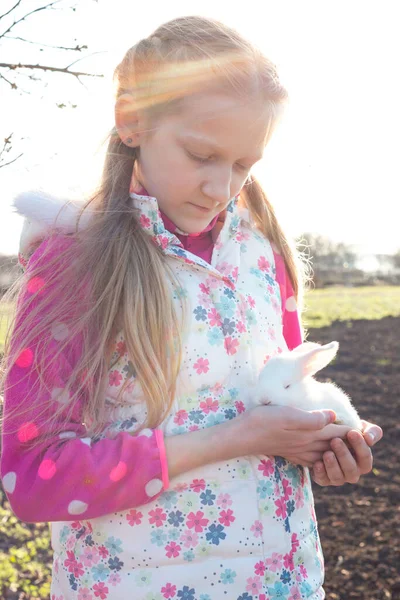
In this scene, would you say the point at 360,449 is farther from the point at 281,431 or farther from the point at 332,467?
the point at 281,431

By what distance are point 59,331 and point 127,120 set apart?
66 cm

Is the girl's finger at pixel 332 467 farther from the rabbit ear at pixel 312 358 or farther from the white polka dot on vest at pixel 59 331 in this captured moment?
the white polka dot on vest at pixel 59 331

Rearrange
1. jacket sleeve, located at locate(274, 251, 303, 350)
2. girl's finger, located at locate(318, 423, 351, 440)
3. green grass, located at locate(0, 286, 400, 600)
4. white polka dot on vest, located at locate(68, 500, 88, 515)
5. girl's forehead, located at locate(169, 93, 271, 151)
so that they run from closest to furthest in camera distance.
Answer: white polka dot on vest, located at locate(68, 500, 88, 515), girl's forehead, located at locate(169, 93, 271, 151), girl's finger, located at locate(318, 423, 351, 440), jacket sleeve, located at locate(274, 251, 303, 350), green grass, located at locate(0, 286, 400, 600)

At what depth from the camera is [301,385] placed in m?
2.07

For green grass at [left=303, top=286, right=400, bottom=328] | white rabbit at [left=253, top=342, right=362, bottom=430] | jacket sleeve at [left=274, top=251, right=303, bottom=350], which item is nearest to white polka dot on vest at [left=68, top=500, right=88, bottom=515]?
white rabbit at [left=253, top=342, right=362, bottom=430]

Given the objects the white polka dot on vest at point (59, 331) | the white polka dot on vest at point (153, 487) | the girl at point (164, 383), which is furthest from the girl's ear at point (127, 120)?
the white polka dot on vest at point (153, 487)

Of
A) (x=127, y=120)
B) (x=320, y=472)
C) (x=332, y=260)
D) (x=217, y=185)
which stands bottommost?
(x=332, y=260)

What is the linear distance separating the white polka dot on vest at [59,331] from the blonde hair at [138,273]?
0.5 inches

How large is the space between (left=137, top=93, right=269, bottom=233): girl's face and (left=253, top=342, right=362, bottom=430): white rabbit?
0.50 m

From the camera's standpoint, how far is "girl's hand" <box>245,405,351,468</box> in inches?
66.8

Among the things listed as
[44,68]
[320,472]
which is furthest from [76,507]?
[44,68]

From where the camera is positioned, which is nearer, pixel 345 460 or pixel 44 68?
pixel 345 460

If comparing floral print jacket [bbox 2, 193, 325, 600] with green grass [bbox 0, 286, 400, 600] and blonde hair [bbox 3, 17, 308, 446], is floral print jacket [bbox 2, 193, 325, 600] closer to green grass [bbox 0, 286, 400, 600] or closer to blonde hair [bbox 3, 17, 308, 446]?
blonde hair [bbox 3, 17, 308, 446]

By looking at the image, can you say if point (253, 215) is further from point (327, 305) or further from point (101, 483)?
point (327, 305)
